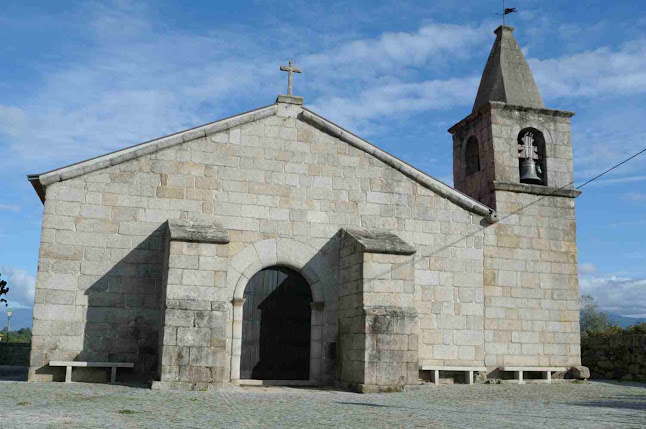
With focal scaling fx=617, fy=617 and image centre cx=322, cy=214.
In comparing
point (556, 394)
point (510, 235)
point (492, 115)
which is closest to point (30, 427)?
point (556, 394)

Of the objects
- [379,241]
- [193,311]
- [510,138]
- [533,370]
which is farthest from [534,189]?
[193,311]

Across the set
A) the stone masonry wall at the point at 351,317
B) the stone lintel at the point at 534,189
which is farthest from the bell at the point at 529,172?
the stone masonry wall at the point at 351,317

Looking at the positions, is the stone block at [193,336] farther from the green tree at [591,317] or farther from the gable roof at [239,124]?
the green tree at [591,317]

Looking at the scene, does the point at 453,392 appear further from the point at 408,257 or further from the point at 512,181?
the point at 512,181

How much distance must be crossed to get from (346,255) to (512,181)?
16.1 feet

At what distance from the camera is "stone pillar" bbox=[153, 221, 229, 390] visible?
10492mm

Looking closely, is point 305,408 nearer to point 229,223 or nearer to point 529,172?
point 229,223

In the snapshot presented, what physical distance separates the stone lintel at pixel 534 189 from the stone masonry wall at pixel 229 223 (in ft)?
4.18

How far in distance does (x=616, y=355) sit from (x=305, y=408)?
10502mm

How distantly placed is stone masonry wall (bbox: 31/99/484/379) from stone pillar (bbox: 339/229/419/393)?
795 mm

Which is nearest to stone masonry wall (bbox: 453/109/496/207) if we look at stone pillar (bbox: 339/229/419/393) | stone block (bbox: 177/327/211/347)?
stone pillar (bbox: 339/229/419/393)

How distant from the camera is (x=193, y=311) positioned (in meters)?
10.7

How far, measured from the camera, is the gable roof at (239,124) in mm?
11859

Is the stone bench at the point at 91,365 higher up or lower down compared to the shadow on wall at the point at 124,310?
lower down
